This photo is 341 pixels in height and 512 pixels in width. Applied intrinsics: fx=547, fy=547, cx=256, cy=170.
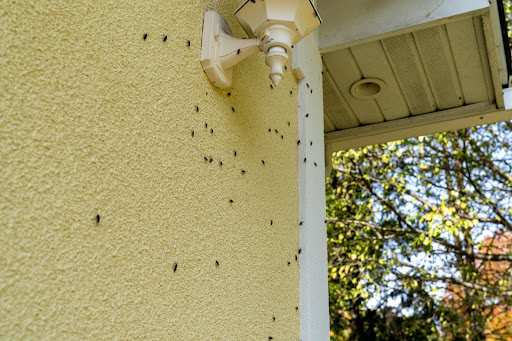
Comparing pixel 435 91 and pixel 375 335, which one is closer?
pixel 435 91

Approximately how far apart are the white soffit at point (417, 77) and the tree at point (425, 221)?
3.20 m

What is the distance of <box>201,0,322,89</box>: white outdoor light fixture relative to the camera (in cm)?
179

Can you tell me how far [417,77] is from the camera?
3.42m

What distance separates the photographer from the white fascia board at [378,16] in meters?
2.60

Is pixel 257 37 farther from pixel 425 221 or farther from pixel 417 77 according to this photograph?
pixel 425 221

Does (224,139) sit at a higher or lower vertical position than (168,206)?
higher

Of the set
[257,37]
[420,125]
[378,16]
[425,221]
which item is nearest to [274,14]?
[257,37]

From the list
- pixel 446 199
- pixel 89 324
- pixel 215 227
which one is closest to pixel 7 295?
pixel 89 324

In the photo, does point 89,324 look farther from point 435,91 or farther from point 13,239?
point 435,91

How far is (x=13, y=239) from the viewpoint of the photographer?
96cm

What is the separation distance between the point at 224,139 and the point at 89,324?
34.2 inches

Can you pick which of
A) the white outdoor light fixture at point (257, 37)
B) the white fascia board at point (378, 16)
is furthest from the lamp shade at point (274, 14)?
the white fascia board at point (378, 16)

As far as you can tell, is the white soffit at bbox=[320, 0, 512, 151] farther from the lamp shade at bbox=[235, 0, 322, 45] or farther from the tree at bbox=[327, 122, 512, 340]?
the tree at bbox=[327, 122, 512, 340]

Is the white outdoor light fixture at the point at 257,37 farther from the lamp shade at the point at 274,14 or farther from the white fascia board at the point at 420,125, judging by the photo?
the white fascia board at the point at 420,125
